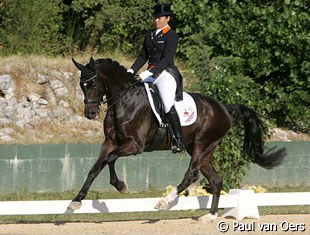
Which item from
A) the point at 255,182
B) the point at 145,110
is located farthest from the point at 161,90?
the point at 255,182

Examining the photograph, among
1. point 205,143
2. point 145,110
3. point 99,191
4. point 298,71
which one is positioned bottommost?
point 99,191

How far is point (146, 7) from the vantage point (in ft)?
73.0

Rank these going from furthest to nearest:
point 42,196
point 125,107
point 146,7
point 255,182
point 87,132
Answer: point 146,7, point 87,132, point 255,182, point 42,196, point 125,107

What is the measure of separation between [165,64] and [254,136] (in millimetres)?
2263

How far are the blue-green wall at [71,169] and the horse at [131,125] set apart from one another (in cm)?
477

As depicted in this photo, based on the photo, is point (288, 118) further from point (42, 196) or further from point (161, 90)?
point (161, 90)

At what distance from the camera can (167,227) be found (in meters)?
9.35

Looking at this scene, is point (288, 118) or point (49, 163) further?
point (288, 118)

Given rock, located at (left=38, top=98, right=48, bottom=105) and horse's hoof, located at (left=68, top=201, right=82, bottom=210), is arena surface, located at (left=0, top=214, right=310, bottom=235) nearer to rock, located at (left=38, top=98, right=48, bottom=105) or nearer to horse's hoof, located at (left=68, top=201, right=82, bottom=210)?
horse's hoof, located at (left=68, top=201, right=82, bottom=210)

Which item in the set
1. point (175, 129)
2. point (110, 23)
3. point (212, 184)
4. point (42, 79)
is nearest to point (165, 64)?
point (175, 129)

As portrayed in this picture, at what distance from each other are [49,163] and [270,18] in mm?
7627

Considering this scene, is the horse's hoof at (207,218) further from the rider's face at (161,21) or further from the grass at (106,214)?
the rider's face at (161,21)

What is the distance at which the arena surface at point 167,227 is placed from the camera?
888cm

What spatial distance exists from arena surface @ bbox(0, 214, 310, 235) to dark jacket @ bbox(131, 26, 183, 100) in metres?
1.73
